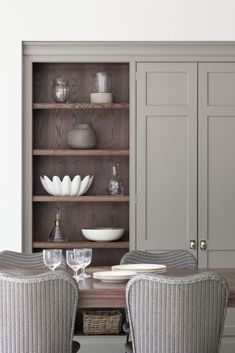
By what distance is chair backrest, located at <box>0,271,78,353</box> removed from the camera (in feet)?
12.2

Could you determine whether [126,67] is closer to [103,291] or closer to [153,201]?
[153,201]

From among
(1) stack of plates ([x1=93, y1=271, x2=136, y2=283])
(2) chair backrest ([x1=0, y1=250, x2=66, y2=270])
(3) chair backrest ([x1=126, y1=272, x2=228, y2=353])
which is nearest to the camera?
(3) chair backrest ([x1=126, y1=272, x2=228, y2=353])

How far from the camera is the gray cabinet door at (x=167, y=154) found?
6027 mm

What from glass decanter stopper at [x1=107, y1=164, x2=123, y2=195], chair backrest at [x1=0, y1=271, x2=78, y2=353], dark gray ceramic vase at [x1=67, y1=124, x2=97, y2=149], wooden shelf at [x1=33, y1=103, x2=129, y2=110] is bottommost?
chair backrest at [x1=0, y1=271, x2=78, y2=353]

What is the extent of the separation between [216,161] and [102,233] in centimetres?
95

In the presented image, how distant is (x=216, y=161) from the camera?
6031 mm

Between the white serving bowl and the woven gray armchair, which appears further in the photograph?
the white serving bowl

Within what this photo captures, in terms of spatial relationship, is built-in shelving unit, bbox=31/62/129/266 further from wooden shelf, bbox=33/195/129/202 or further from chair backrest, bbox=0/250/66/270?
chair backrest, bbox=0/250/66/270

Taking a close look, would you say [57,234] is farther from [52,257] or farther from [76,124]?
[52,257]

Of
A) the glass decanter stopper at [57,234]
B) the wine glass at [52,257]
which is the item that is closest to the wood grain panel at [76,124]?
the glass decanter stopper at [57,234]

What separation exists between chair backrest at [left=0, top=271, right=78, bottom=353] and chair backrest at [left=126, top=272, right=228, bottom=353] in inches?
11.3

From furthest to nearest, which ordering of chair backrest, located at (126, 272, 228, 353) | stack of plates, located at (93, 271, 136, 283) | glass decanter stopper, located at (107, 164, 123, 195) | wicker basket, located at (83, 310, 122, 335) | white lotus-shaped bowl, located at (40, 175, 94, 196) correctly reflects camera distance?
glass decanter stopper, located at (107, 164, 123, 195) < white lotus-shaped bowl, located at (40, 175, 94, 196) < wicker basket, located at (83, 310, 122, 335) < stack of plates, located at (93, 271, 136, 283) < chair backrest, located at (126, 272, 228, 353)

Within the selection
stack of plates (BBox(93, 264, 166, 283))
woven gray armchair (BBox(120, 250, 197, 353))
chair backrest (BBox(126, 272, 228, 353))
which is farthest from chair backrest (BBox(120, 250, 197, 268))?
chair backrest (BBox(126, 272, 228, 353))
